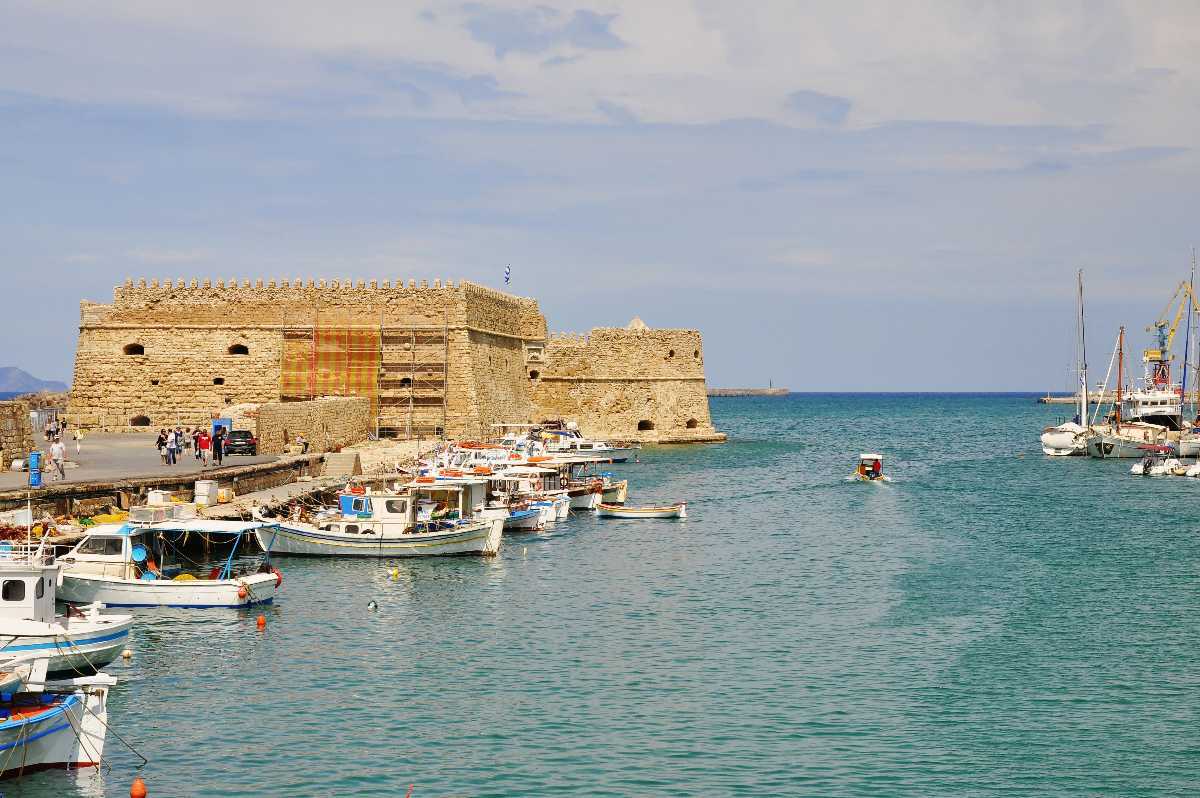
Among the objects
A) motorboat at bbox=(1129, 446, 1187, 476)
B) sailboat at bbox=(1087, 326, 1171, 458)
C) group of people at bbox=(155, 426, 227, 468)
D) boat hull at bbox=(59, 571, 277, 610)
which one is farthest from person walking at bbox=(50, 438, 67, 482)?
sailboat at bbox=(1087, 326, 1171, 458)

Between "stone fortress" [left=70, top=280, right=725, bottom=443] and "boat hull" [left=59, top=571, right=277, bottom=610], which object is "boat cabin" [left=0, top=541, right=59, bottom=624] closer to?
"boat hull" [left=59, top=571, right=277, bottom=610]

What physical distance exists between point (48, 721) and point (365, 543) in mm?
16862

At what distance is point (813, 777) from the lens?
1608 cm

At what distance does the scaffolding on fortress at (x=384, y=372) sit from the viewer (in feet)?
178

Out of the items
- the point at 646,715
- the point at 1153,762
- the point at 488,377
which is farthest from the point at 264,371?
the point at 1153,762

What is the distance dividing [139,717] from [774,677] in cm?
934

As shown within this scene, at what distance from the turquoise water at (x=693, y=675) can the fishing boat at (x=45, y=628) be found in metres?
0.78

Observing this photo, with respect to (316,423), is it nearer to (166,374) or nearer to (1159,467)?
(166,374)

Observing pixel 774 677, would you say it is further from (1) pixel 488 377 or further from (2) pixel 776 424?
(2) pixel 776 424

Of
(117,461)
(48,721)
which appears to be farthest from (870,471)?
(48,721)

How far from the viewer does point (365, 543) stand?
3175 cm

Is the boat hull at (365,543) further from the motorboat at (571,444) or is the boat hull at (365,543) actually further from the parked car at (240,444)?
the motorboat at (571,444)

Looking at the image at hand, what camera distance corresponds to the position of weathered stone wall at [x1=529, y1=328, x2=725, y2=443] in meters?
70.4

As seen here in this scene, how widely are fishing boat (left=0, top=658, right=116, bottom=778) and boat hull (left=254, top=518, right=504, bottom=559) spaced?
1549cm
